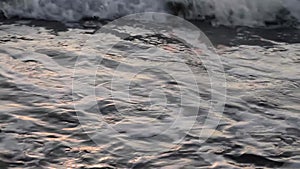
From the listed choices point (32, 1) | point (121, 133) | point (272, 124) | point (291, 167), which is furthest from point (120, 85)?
point (32, 1)

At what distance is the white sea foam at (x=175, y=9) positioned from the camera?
6.87 meters

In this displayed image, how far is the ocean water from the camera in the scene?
332 cm

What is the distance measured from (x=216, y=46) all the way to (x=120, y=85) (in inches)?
64.0

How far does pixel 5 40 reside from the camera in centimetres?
556

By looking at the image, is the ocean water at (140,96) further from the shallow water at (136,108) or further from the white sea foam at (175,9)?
the white sea foam at (175,9)

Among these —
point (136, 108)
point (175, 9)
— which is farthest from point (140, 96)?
point (175, 9)

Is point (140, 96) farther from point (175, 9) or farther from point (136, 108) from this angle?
point (175, 9)

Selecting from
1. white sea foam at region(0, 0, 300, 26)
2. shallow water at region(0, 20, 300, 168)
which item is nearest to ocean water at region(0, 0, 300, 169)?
shallow water at region(0, 20, 300, 168)

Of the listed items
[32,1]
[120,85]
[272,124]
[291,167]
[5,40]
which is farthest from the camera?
[32,1]

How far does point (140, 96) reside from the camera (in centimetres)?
424

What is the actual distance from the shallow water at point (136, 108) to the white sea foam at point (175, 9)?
103 cm

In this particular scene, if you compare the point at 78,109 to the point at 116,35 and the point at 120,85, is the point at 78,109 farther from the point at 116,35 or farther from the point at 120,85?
the point at 116,35

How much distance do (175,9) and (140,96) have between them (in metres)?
3.35

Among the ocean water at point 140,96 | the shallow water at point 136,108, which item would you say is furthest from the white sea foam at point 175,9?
the shallow water at point 136,108
